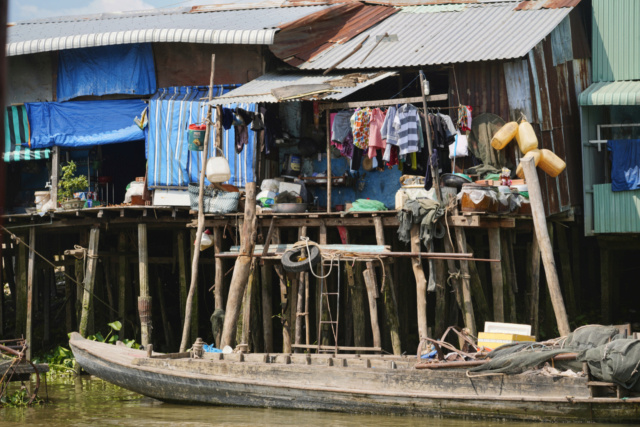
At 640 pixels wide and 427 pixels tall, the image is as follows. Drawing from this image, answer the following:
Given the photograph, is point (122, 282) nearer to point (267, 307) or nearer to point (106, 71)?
point (267, 307)

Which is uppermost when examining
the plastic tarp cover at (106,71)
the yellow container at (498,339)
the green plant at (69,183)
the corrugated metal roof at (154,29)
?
the corrugated metal roof at (154,29)

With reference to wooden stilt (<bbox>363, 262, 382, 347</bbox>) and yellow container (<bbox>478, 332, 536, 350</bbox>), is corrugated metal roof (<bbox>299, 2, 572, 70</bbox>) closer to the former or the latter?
wooden stilt (<bbox>363, 262, 382, 347</bbox>)

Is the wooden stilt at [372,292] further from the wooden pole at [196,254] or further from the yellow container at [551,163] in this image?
the yellow container at [551,163]

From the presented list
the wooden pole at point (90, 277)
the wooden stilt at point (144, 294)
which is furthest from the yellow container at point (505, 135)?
the wooden pole at point (90, 277)

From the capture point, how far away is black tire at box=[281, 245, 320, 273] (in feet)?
44.3

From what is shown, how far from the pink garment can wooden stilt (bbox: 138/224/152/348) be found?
198 inches

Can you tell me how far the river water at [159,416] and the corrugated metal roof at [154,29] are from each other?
6.61 metres

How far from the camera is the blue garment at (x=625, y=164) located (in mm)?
15727

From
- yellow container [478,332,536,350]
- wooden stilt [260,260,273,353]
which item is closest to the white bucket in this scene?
wooden stilt [260,260,273,353]

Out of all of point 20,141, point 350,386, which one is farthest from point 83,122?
point 350,386

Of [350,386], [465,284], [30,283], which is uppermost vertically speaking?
[30,283]

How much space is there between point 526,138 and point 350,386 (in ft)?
17.7

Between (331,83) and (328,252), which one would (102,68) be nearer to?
(331,83)

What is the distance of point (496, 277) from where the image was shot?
14219mm
